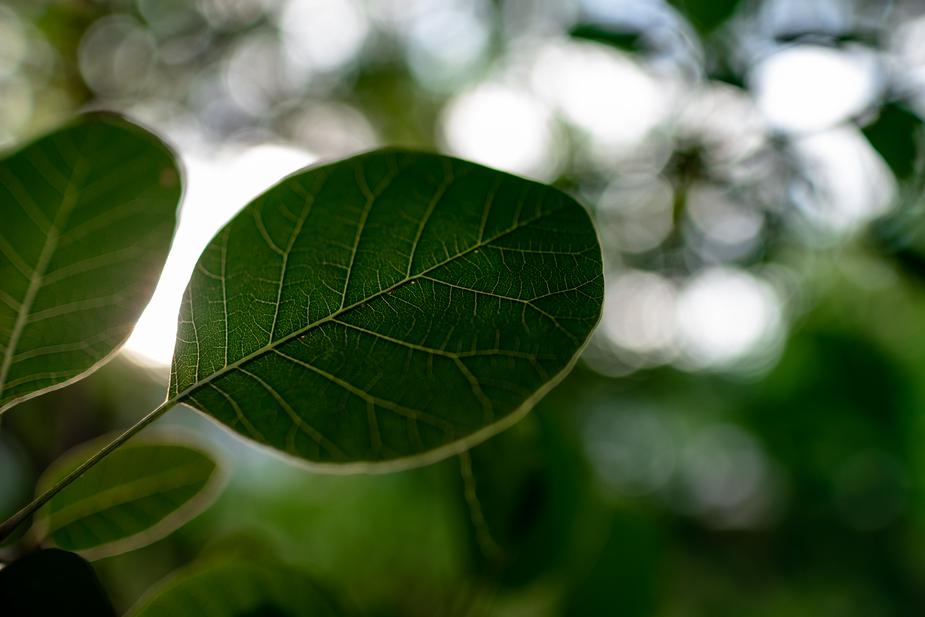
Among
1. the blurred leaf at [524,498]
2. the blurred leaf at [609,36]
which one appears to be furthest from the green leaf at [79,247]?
the blurred leaf at [609,36]

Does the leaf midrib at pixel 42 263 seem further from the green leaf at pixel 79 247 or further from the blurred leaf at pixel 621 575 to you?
the blurred leaf at pixel 621 575

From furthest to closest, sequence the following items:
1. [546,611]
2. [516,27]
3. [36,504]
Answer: [516,27], [546,611], [36,504]

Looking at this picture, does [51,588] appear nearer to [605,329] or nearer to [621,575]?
[621,575]

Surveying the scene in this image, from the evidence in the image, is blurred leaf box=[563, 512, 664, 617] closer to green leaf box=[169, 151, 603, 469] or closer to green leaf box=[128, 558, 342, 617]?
green leaf box=[128, 558, 342, 617]

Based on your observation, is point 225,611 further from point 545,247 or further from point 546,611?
point 546,611

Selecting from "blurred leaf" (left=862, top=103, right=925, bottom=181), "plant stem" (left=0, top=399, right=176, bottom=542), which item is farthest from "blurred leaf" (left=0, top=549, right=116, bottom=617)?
"blurred leaf" (left=862, top=103, right=925, bottom=181)

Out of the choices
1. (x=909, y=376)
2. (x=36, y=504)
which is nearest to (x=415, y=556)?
(x=36, y=504)
